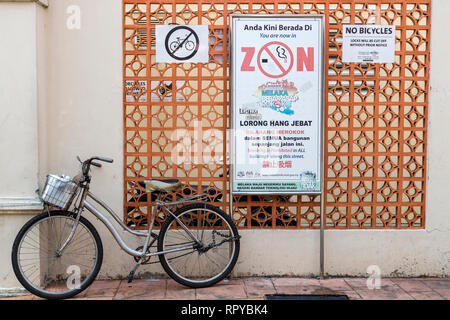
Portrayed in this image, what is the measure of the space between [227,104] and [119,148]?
1.18 metres

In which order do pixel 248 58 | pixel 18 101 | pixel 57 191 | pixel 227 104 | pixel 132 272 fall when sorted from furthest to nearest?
pixel 227 104 < pixel 248 58 < pixel 132 272 < pixel 18 101 < pixel 57 191

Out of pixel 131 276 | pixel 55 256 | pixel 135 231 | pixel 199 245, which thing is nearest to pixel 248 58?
pixel 199 245

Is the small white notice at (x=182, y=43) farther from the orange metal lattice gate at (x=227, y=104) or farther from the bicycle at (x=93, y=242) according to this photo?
the bicycle at (x=93, y=242)

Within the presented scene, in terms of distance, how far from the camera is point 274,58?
5207 millimetres

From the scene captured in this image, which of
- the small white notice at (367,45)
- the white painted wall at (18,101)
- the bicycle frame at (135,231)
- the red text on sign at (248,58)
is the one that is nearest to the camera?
the white painted wall at (18,101)

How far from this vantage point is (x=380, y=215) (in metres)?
5.44

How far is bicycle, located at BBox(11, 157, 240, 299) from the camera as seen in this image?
Answer: 15.4 ft

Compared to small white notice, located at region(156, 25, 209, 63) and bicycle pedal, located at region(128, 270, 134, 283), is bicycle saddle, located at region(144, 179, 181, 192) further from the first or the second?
small white notice, located at region(156, 25, 209, 63)

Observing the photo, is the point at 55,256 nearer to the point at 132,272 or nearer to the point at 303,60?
the point at 132,272

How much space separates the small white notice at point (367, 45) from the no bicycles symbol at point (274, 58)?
594mm

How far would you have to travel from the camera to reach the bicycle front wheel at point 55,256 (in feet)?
15.4

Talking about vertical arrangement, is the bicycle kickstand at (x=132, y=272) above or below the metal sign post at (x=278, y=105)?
below

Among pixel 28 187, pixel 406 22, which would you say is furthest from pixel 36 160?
pixel 406 22

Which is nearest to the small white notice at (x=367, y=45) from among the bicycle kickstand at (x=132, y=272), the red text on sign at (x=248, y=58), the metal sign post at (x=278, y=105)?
the metal sign post at (x=278, y=105)
